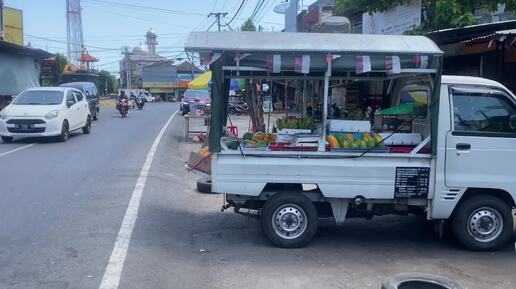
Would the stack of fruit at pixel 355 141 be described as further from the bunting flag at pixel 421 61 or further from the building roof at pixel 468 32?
the building roof at pixel 468 32

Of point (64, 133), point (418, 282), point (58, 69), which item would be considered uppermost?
point (58, 69)

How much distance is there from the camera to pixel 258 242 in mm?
6648

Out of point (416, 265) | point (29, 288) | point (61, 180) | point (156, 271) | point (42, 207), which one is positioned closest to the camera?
point (29, 288)

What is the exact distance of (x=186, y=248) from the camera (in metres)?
6.38

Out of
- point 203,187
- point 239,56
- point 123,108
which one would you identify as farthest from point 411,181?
point 123,108

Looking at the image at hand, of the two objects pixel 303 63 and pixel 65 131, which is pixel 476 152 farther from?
pixel 65 131

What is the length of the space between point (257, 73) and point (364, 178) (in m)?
1.96

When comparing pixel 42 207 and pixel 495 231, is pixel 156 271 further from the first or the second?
pixel 495 231

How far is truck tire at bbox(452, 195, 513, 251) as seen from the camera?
6.32 m

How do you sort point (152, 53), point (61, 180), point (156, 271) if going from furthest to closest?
1. point (152, 53)
2. point (61, 180)
3. point (156, 271)

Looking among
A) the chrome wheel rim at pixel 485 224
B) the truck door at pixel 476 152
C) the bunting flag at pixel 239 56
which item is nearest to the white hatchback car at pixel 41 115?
the bunting flag at pixel 239 56

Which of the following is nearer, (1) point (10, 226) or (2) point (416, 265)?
(2) point (416, 265)

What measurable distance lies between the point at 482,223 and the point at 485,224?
0.04 metres

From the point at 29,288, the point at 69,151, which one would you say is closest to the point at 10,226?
the point at 29,288
